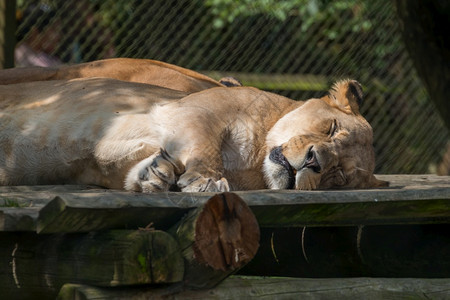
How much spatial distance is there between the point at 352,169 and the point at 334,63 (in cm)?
353

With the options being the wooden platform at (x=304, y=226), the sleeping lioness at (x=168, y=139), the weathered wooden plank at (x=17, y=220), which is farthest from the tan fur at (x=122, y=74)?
the weathered wooden plank at (x=17, y=220)

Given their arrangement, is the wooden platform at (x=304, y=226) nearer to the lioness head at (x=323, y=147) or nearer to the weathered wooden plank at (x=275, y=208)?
the weathered wooden plank at (x=275, y=208)

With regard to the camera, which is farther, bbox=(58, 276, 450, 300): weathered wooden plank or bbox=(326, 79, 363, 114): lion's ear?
bbox=(326, 79, 363, 114): lion's ear

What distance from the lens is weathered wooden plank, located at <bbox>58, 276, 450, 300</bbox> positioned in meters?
2.38

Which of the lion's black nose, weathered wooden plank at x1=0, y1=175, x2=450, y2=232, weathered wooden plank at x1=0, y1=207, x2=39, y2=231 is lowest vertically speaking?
the lion's black nose

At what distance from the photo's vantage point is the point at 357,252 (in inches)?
141

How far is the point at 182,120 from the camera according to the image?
3682 millimetres

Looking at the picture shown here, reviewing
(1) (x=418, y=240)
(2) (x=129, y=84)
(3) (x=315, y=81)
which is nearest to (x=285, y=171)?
(1) (x=418, y=240)

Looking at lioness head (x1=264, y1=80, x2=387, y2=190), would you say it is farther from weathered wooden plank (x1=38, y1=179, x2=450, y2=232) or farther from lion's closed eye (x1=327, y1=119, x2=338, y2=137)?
weathered wooden plank (x1=38, y1=179, x2=450, y2=232)

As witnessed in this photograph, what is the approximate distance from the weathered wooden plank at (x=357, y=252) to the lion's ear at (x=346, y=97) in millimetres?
912

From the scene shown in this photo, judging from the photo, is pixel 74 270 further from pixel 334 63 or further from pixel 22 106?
pixel 334 63

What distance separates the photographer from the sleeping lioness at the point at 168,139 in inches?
140

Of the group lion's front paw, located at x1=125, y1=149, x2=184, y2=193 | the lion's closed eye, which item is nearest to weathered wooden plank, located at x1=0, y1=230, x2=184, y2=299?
lion's front paw, located at x1=125, y1=149, x2=184, y2=193

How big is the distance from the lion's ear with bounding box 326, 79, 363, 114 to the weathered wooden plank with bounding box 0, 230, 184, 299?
216cm
